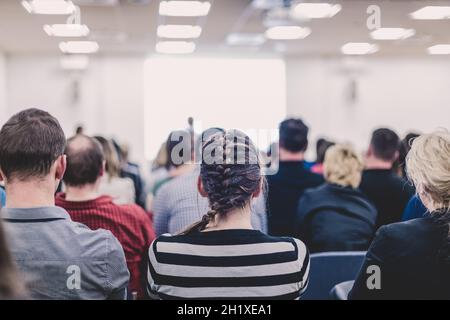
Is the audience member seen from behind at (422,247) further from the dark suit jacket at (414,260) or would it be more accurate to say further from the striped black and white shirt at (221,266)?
the striped black and white shirt at (221,266)

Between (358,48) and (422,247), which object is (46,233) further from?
(358,48)

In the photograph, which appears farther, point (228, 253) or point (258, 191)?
point (258, 191)

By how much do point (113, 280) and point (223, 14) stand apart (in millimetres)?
5679

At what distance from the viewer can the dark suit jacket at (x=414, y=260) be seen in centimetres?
152

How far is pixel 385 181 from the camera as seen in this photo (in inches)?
121

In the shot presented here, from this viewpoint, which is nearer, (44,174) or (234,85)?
(44,174)

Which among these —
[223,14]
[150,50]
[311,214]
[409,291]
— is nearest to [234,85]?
[150,50]

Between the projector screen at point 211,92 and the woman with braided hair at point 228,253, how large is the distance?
742 cm

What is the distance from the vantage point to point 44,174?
1432mm

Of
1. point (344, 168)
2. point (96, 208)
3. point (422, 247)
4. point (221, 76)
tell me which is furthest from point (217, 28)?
point (422, 247)

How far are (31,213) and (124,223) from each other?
0.78 metres

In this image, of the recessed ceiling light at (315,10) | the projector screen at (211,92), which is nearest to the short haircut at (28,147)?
the recessed ceiling light at (315,10)

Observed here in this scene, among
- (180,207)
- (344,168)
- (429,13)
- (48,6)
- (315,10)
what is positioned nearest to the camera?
(180,207)
